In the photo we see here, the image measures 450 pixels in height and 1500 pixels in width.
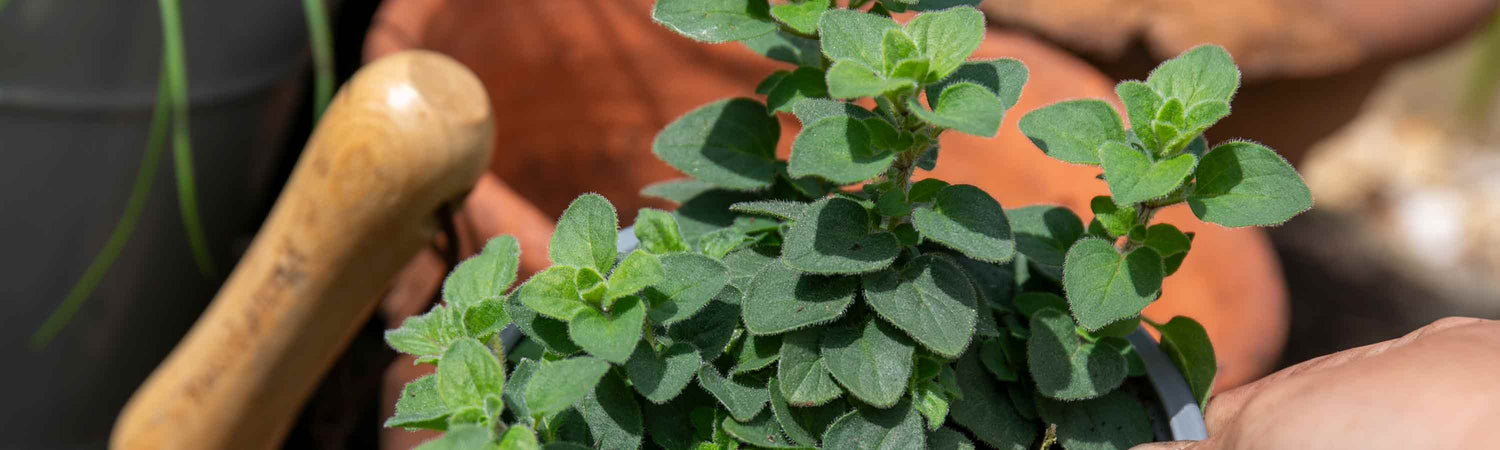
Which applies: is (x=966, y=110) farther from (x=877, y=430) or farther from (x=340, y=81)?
(x=340, y=81)

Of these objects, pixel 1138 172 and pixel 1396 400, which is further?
pixel 1138 172

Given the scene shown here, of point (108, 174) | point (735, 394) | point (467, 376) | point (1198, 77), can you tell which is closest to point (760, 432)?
point (735, 394)

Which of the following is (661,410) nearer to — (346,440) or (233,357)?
(233,357)

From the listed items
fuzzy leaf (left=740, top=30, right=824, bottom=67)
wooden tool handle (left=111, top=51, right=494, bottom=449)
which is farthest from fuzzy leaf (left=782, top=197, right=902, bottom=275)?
wooden tool handle (left=111, top=51, right=494, bottom=449)

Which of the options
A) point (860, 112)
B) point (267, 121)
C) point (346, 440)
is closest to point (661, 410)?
point (860, 112)

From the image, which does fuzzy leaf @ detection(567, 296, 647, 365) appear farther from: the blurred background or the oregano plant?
the blurred background

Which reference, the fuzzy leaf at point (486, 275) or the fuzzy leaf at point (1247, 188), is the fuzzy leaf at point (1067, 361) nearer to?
the fuzzy leaf at point (1247, 188)
